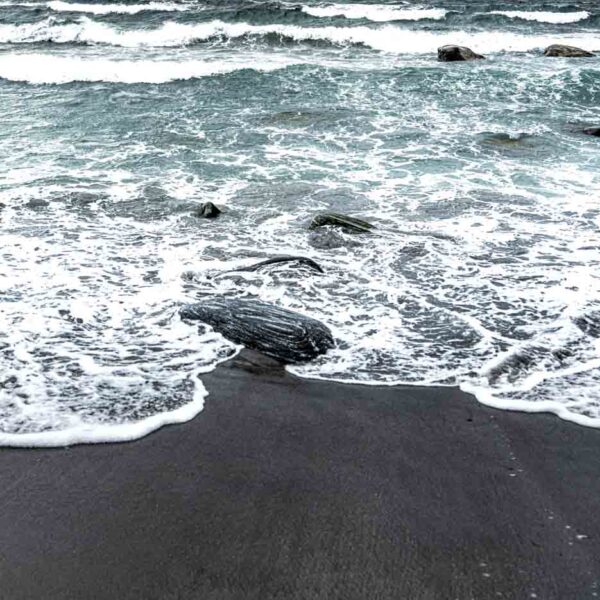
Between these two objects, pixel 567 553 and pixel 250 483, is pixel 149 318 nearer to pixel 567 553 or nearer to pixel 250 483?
pixel 250 483

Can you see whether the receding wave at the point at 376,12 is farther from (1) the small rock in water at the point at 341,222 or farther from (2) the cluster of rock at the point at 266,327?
(2) the cluster of rock at the point at 266,327

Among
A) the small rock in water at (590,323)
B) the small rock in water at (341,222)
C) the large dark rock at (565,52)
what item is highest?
the large dark rock at (565,52)

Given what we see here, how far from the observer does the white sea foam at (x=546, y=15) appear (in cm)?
2606

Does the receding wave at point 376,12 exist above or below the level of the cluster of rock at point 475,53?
above

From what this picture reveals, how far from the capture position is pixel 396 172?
10.6 m

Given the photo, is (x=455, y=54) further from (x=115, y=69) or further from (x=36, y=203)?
(x=36, y=203)

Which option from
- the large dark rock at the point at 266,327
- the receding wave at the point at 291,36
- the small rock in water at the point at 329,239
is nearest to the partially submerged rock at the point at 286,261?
the small rock in water at the point at 329,239

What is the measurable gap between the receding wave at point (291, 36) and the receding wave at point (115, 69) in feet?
15.3

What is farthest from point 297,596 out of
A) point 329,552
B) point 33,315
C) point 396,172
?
point 396,172

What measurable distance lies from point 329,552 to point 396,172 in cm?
819

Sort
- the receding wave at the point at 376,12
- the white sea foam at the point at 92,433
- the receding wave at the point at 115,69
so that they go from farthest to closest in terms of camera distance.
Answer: the receding wave at the point at 376,12 → the receding wave at the point at 115,69 → the white sea foam at the point at 92,433

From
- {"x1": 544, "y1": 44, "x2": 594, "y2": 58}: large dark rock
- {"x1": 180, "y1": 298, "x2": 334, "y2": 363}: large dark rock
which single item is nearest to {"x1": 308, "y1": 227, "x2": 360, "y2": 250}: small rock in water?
{"x1": 180, "y1": 298, "x2": 334, "y2": 363}: large dark rock

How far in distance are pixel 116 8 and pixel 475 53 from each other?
17.7 metres

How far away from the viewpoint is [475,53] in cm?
2027
